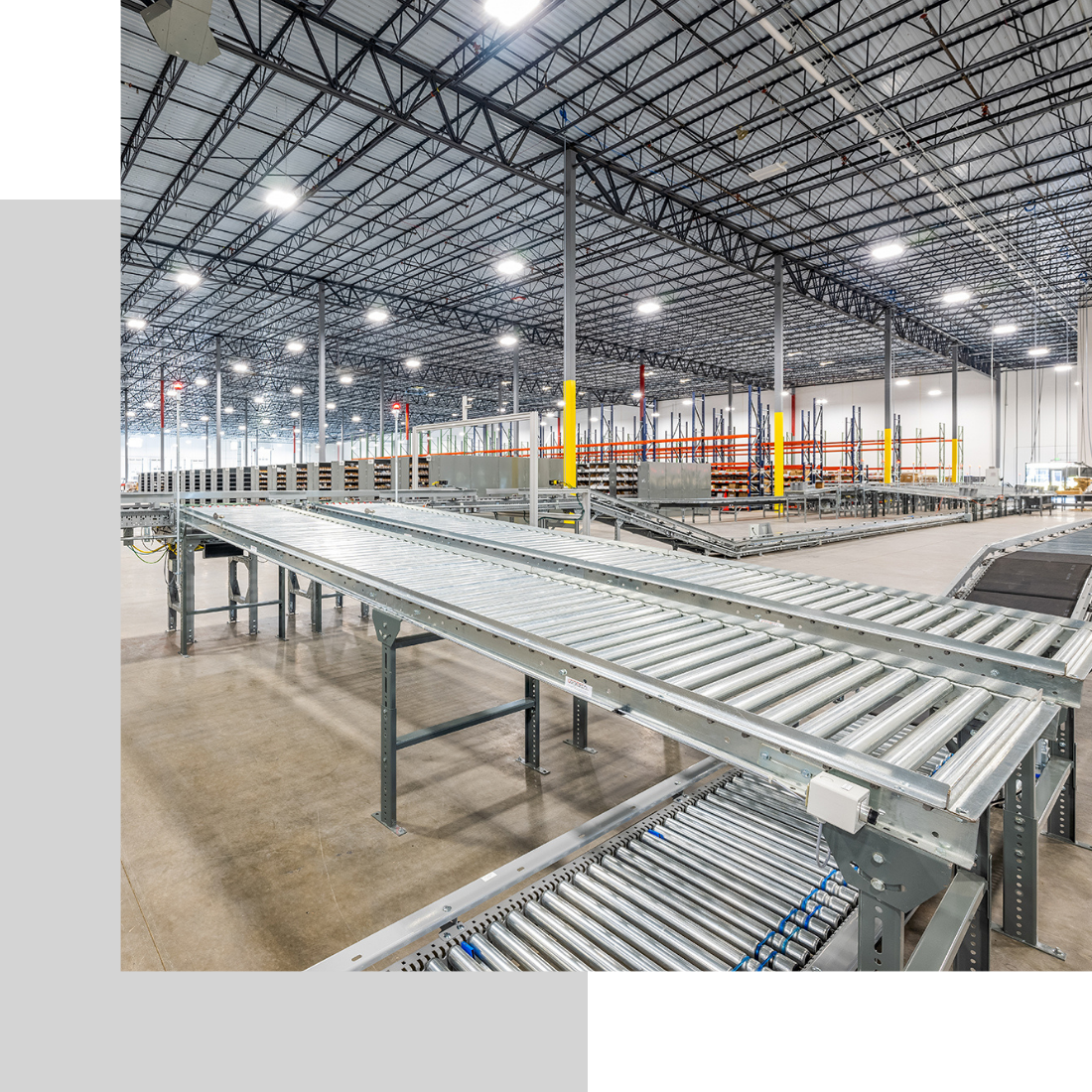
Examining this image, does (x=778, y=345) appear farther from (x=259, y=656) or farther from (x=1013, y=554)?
(x=259, y=656)

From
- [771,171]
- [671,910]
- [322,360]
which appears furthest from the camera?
[322,360]

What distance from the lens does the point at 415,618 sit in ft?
10.1

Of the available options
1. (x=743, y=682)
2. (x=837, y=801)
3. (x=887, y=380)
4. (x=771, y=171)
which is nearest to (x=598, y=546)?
(x=743, y=682)

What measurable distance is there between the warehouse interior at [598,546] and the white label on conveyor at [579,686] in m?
0.01

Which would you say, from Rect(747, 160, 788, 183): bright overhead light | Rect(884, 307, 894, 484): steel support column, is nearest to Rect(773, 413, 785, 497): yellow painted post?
Rect(884, 307, 894, 484): steel support column

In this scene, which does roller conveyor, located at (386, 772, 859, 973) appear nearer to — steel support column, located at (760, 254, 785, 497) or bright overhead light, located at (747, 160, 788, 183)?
bright overhead light, located at (747, 160, 788, 183)

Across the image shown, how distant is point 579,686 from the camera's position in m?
2.16

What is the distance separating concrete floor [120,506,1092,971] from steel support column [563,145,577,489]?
8.50m

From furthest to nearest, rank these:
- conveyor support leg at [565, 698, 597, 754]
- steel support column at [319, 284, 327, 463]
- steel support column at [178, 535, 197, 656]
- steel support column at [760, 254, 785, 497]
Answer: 1. steel support column at [319, 284, 327, 463]
2. steel support column at [760, 254, 785, 497]
3. steel support column at [178, 535, 197, 656]
4. conveyor support leg at [565, 698, 597, 754]

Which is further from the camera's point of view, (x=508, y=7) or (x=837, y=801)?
(x=508, y=7)

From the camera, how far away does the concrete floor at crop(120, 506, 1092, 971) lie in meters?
2.70

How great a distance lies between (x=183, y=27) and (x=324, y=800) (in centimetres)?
828

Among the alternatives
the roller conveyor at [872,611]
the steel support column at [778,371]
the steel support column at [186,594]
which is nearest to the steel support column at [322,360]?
the steel support column at [778,371]

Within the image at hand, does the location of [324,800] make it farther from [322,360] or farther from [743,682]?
[322,360]
